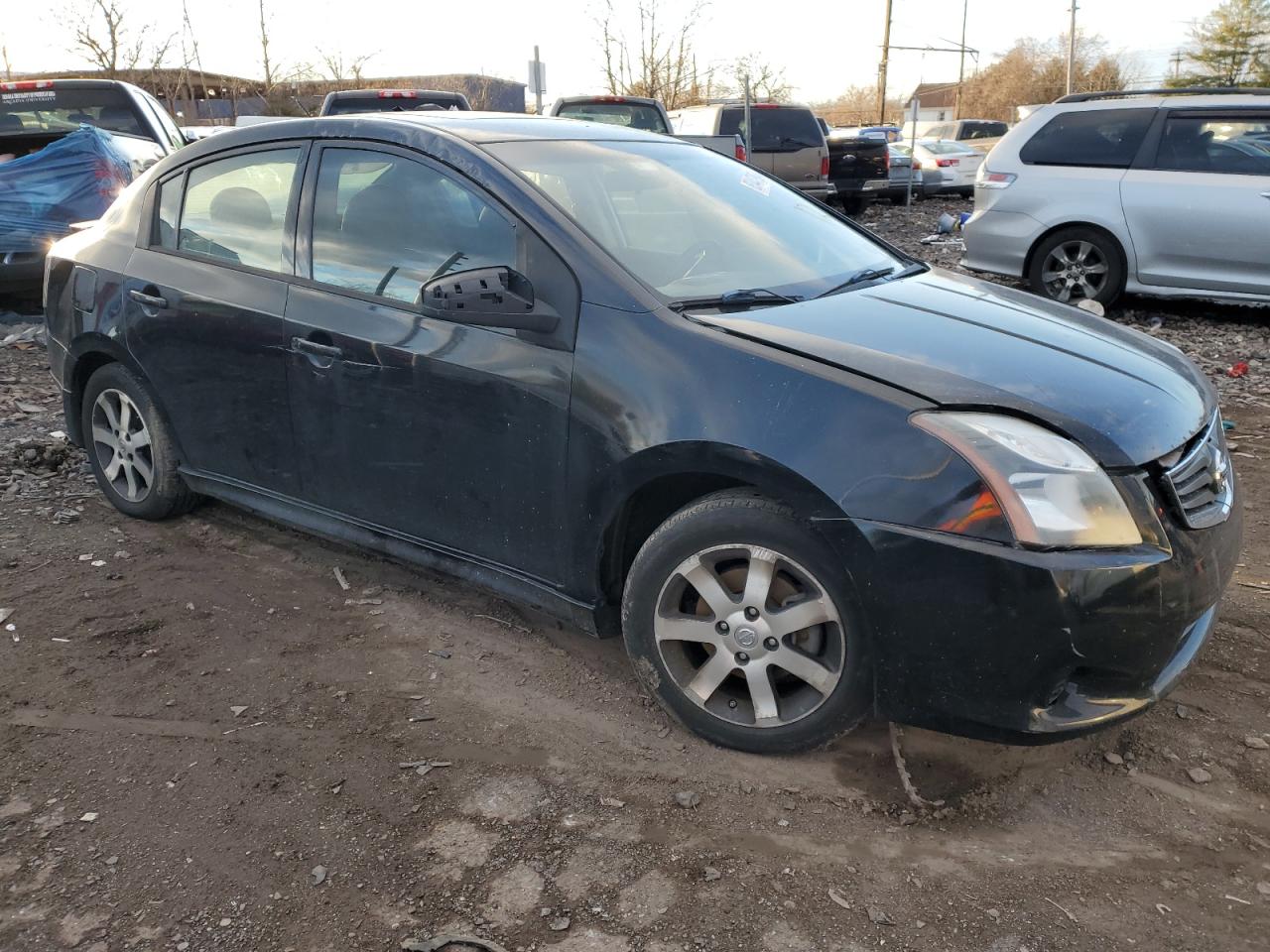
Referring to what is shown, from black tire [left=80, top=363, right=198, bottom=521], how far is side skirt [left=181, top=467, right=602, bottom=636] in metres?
0.16

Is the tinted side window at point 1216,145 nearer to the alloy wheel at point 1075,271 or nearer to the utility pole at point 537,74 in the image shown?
the alloy wheel at point 1075,271

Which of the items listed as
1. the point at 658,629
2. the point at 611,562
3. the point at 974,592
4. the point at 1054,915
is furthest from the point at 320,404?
the point at 1054,915

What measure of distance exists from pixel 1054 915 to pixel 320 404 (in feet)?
8.73

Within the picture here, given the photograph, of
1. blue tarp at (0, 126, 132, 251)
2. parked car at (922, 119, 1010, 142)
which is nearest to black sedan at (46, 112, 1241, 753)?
blue tarp at (0, 126, 132, 251)

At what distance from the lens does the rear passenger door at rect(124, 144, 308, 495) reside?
3.80m

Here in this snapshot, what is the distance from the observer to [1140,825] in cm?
268

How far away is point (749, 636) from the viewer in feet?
9.34

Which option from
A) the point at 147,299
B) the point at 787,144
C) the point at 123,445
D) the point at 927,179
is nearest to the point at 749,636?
the point at 147,299

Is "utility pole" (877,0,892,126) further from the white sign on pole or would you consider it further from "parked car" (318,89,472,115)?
"parked car" (318,89,472,115)

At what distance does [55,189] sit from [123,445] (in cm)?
441

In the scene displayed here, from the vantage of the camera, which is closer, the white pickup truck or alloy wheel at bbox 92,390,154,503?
alloy wheel at bbox 92,390,154,503

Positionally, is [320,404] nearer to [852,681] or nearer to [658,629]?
[658,629]

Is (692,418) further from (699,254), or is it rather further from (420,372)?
(420,372)

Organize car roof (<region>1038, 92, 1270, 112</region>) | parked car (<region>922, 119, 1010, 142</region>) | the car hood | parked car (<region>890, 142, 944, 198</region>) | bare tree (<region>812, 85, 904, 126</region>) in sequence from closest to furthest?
1. the car hood
2. car roof (<region>1038, 92, 1270, 112</region>)
3. parked car (<region>890, 142, 944, 198</region>)
4. parked car (<region>922, 119, 1010, 142</region>)
5. bare tree (<region>812, 85, 904, 126</region>)
